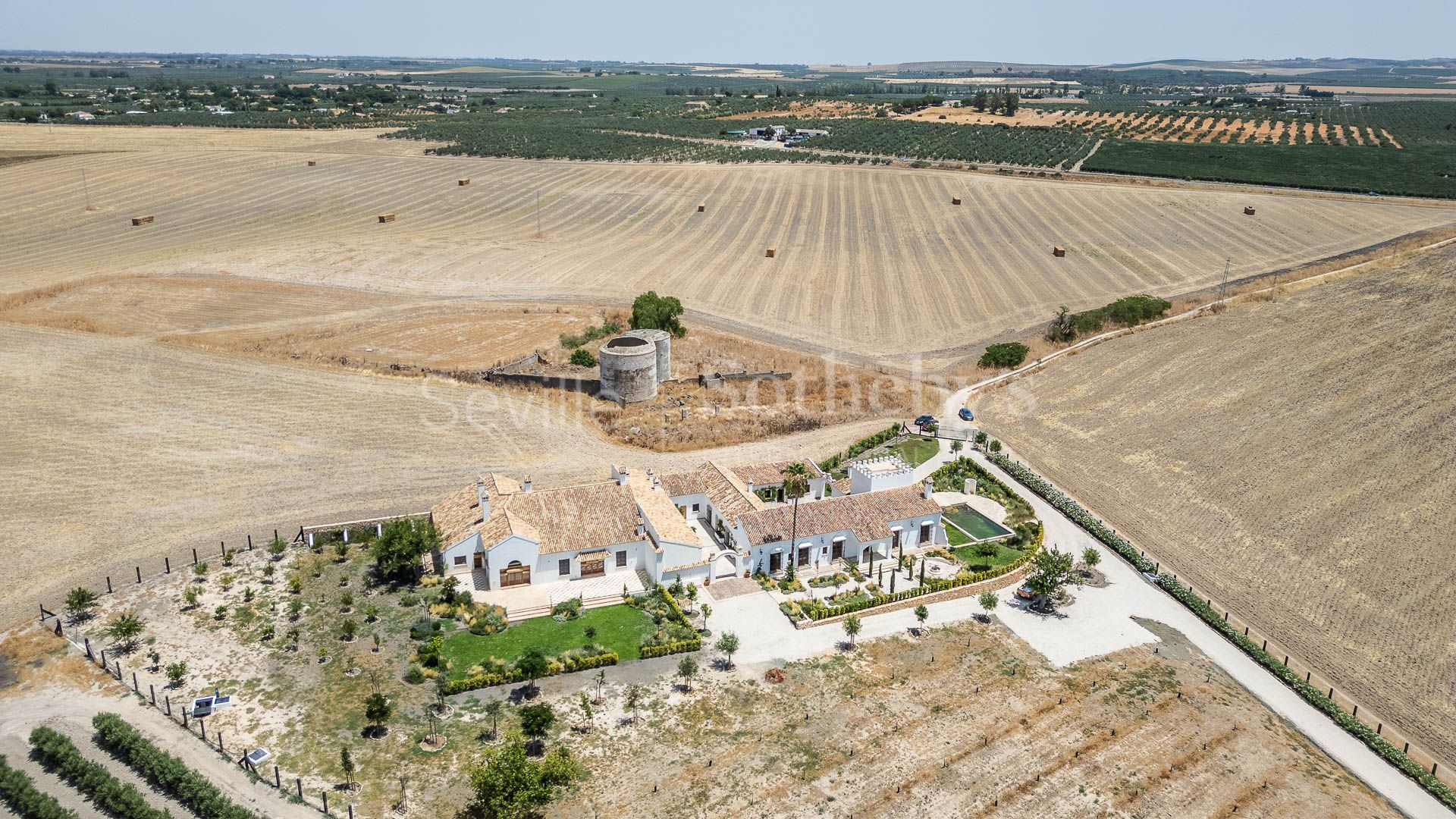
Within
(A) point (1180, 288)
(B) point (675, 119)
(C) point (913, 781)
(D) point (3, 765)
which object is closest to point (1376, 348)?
(A) point (1180, 288)

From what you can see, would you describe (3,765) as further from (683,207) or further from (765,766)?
(683,207)

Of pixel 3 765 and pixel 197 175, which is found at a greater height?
pixel 197 175

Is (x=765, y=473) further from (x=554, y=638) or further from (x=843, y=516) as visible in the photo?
(x=554, y=638)

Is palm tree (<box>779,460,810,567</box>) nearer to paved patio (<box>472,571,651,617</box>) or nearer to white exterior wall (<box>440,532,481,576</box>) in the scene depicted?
paved patio (<box>472,571,651,617</box>)

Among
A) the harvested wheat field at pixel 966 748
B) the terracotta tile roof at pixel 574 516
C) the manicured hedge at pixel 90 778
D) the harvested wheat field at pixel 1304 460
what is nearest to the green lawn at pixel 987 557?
the harvested wheat field at pixel 1304 460

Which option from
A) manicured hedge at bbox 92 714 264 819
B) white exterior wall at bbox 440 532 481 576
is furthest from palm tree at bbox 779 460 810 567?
manicured hedge at bbox 92 714 264 819

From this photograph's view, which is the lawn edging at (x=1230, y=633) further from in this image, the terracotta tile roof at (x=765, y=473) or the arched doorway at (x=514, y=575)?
the arched doorway at (x=514, y=575)
